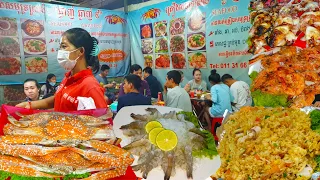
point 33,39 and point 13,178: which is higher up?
point 33,39

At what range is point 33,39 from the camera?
21.6 feet

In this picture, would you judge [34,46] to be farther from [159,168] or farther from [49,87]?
[159,168]

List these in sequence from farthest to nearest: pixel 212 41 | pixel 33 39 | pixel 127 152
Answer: pixel 33 39 < pixel 212 41 < pixel 127 152

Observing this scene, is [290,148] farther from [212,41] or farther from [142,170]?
[212,41]

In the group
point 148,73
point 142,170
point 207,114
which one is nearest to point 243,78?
point 207,114

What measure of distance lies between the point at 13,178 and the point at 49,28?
251 inches

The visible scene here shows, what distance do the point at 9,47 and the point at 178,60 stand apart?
3664 millimetres

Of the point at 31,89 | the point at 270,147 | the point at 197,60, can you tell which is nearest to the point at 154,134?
the point at 270,147

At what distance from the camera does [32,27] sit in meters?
6.58

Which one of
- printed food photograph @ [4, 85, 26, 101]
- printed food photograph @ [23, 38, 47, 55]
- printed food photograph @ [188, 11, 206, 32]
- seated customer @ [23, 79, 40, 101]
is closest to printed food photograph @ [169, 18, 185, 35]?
printed food photograph @ [188, 11, 206, 32]

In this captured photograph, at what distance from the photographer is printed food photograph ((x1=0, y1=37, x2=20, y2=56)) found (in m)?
6.23

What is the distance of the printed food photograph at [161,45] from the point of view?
720cm

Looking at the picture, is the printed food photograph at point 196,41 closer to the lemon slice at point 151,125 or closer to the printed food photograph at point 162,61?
the printed food photograph at point 162,61

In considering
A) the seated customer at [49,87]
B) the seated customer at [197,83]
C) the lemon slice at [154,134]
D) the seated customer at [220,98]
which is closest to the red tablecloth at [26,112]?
the lemon slice at [154,134]
